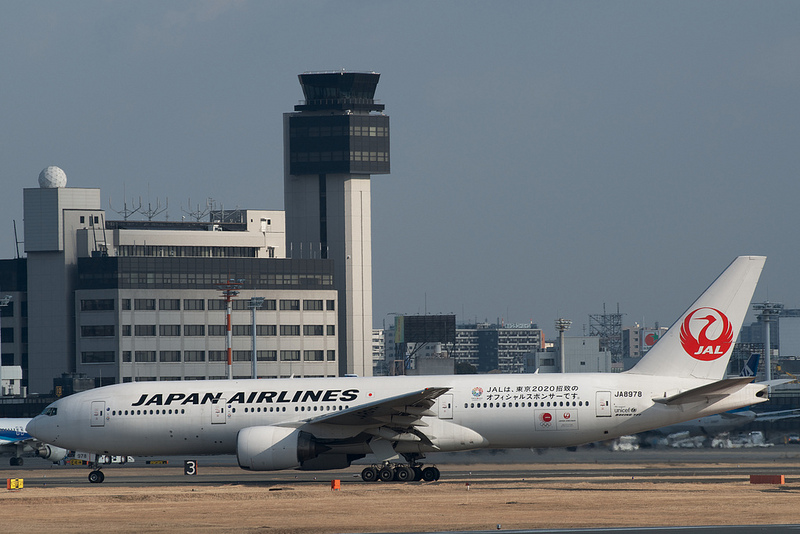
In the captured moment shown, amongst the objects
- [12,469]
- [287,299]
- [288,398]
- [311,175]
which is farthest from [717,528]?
[311,175]

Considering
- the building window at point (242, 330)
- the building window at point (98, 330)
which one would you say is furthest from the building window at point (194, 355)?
the building window at point (98, 330)

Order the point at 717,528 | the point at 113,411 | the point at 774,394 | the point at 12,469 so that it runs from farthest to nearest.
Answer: the point at 774,394
the point at 12,469
the point at 113,411
the point at 717,528

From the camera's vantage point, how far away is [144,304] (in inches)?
4889

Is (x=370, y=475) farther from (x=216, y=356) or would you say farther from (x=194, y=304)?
(x=194, y=304)

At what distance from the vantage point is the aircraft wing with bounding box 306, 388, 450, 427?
122ft

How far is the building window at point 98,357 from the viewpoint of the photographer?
405ft

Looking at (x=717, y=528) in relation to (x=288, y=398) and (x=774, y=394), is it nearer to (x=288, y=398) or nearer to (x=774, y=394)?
(x=288, y=398)

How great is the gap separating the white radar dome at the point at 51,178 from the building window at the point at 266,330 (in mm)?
26539

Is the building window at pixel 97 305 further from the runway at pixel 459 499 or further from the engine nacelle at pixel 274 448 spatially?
the engine nacelle at pixel 274 448

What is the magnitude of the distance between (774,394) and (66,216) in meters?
79.8

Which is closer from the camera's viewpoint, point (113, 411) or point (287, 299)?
point (113, 411)

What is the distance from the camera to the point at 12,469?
5641cm

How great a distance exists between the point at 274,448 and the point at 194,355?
88.7 m

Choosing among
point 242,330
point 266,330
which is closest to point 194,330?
point 242,330
